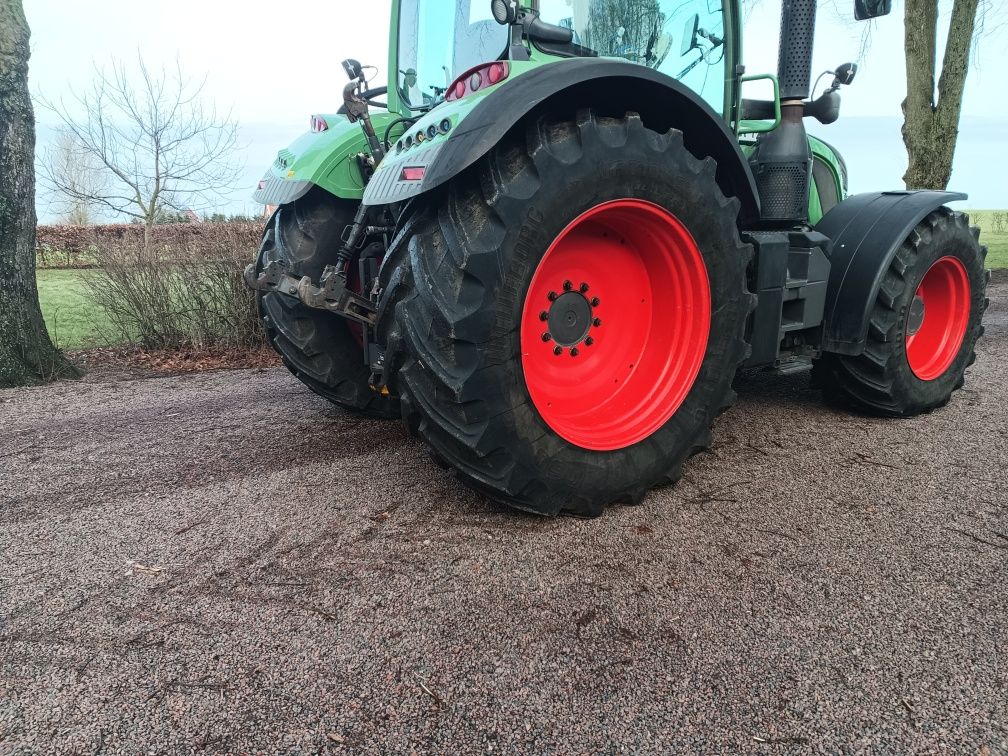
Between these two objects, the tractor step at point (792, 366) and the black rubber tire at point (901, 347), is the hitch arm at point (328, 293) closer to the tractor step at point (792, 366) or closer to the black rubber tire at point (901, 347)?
the tractor step at point (792, 366)

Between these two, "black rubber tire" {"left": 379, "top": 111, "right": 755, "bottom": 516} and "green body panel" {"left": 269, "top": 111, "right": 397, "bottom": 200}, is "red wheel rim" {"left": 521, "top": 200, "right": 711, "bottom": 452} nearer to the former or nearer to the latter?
"black rubber tire" {"left": 379, "top": 111, "right": 755, "bottom": 516}

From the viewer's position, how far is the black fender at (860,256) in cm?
334

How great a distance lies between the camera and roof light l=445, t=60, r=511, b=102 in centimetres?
227

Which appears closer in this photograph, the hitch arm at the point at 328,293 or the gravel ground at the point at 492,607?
the gravel ground at the point at 492,607

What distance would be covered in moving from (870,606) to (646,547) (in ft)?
2.16

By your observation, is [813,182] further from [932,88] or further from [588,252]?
[932,88]

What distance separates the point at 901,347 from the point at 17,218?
577 centimetres

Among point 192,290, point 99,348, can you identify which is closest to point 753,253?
point 192,290

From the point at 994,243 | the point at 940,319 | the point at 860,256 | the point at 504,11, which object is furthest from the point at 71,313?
the point at 994,243

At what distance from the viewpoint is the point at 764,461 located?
9.96 feet

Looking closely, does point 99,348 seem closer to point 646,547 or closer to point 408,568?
point 408,568

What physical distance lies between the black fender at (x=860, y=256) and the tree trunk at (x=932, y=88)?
831 centimetres

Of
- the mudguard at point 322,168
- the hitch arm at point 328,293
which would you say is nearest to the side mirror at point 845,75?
the mudguard at point 322,168

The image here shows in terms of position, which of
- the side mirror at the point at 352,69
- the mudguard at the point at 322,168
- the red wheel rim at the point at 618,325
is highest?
the side mirror at the point at 352,69
